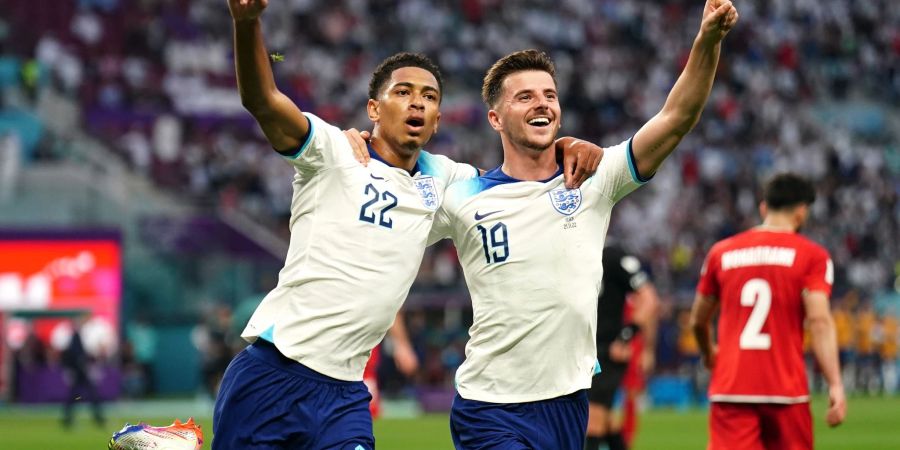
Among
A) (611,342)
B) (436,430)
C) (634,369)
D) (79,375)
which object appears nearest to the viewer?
(611,342)

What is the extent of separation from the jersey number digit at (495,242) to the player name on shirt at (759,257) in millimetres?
2342

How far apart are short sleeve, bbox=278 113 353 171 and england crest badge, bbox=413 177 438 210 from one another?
0.37 meters

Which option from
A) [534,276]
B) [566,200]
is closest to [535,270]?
[534,276]

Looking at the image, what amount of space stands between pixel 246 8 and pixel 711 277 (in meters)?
4.07

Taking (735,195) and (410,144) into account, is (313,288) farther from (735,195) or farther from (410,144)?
(735,195)

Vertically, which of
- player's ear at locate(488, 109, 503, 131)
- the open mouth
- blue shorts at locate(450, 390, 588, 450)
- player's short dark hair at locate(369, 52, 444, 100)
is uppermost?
player's short dark hair at locate(369, 52, 444, 100)

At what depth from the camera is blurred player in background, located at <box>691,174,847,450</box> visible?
773 cm

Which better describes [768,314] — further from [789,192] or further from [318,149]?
[318,149]

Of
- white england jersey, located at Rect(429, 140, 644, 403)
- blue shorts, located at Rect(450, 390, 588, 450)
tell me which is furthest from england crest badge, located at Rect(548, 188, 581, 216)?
blue shorts, located at Rect(450, 390, 588, 450)

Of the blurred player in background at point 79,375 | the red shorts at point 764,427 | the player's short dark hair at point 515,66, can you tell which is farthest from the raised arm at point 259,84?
the blurred player in background at point 79,375

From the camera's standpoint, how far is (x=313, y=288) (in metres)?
5.74

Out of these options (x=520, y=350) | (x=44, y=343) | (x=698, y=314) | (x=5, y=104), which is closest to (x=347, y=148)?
(x=520, y=350)

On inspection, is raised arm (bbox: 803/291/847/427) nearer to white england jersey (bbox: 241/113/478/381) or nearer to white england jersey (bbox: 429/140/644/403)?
white england jersey (bbox: 429/140/644/403)

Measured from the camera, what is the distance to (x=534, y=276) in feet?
19.9
